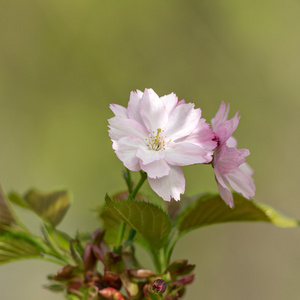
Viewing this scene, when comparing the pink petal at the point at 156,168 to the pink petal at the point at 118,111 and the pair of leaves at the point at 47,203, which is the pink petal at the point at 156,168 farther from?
the pair of leaves at the point at 47,203

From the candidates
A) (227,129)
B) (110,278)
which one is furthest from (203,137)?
(110,278)

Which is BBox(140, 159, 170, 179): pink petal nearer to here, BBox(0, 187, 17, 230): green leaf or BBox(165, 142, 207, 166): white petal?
BBox(165, 142, 207, 166): white petal

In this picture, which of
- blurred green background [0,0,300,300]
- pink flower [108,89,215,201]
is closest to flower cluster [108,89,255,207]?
pink flower [108,89,215,201]

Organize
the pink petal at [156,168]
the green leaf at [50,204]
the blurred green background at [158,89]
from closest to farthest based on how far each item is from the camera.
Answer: the pink petal at [156,168], the green leaf at [50,204], the blurred green background at [158,89]

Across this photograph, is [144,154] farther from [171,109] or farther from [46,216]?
[46,216]

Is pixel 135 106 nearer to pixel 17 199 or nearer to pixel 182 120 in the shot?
pixel 182 120

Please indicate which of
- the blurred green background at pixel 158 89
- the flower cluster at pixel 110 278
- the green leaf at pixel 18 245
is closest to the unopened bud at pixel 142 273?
the flower cluster at pixel 110 278
